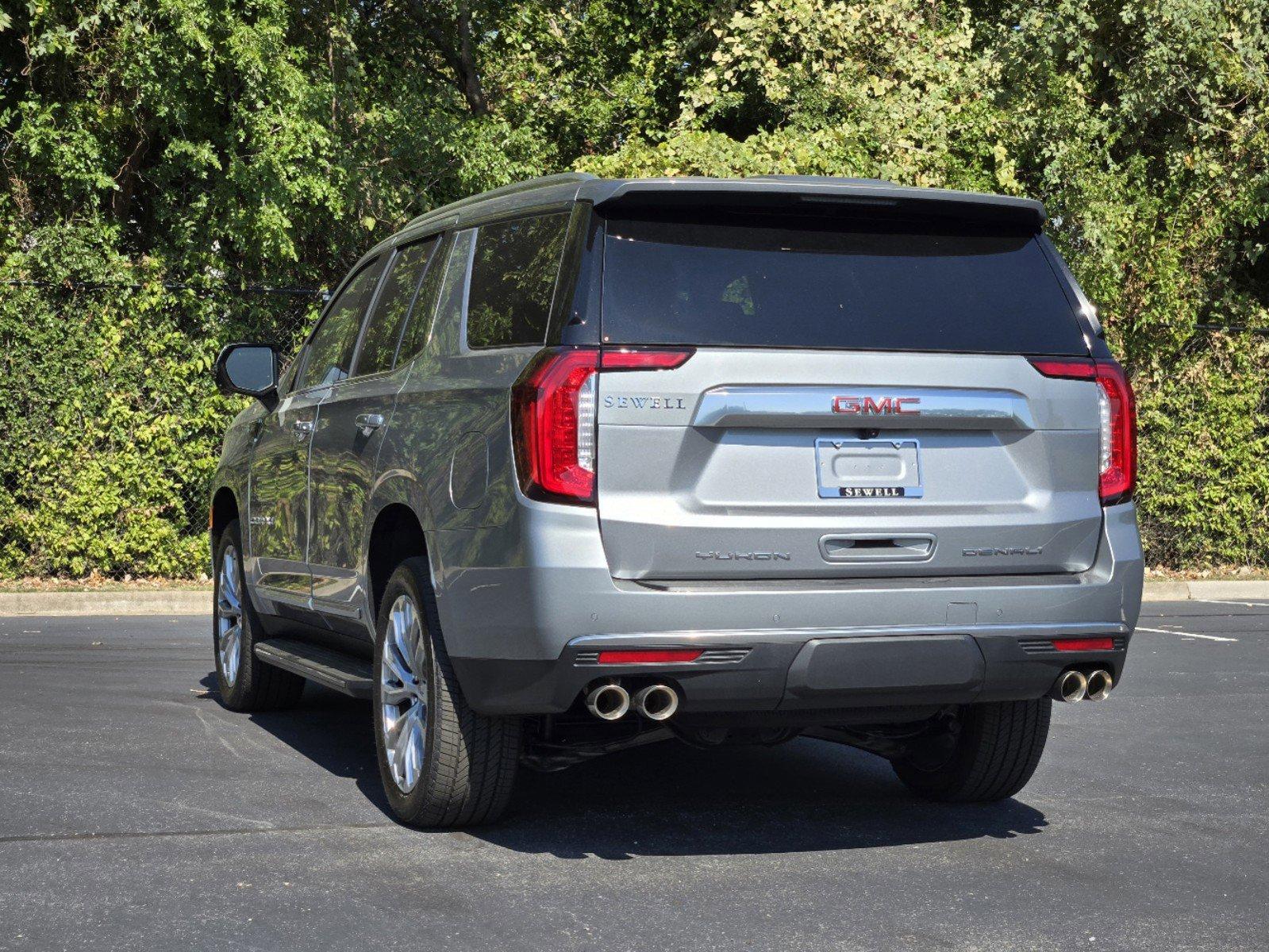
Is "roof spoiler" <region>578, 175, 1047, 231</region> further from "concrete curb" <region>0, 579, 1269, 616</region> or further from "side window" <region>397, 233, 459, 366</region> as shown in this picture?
"concrete curb" <region>0, 579, 1269, 616</region>

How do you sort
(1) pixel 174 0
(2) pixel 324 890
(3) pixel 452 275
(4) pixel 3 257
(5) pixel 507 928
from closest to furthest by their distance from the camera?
1. (5) pixel 507 928
2. (2) pixel 324 890
3. (3) pixel 452 275
4. (1) pixel 174 0
5. (4) pixel 3 257

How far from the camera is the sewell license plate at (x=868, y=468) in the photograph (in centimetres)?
486

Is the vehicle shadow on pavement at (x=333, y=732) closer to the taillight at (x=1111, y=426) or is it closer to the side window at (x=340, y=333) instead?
the side window at (x=340, y=333)

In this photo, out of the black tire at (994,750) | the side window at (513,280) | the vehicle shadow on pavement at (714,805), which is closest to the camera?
the side window at (513,280)

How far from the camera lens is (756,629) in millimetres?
4730

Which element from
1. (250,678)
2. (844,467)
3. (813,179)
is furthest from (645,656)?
(250,678)

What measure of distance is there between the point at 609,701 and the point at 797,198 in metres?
1.60

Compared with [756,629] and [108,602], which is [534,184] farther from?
[108,602]

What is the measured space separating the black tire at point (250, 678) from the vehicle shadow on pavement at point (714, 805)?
484 millimetres

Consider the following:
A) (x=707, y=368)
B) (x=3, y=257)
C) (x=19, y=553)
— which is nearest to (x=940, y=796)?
(x=707, y=368)

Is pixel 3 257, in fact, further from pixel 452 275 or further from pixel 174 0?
pixel 452 275

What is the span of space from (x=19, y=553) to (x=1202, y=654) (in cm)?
943

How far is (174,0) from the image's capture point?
1370 centimetres

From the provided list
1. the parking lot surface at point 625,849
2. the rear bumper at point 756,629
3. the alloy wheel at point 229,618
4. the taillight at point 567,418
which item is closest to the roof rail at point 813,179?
the taillight at point 567,418
